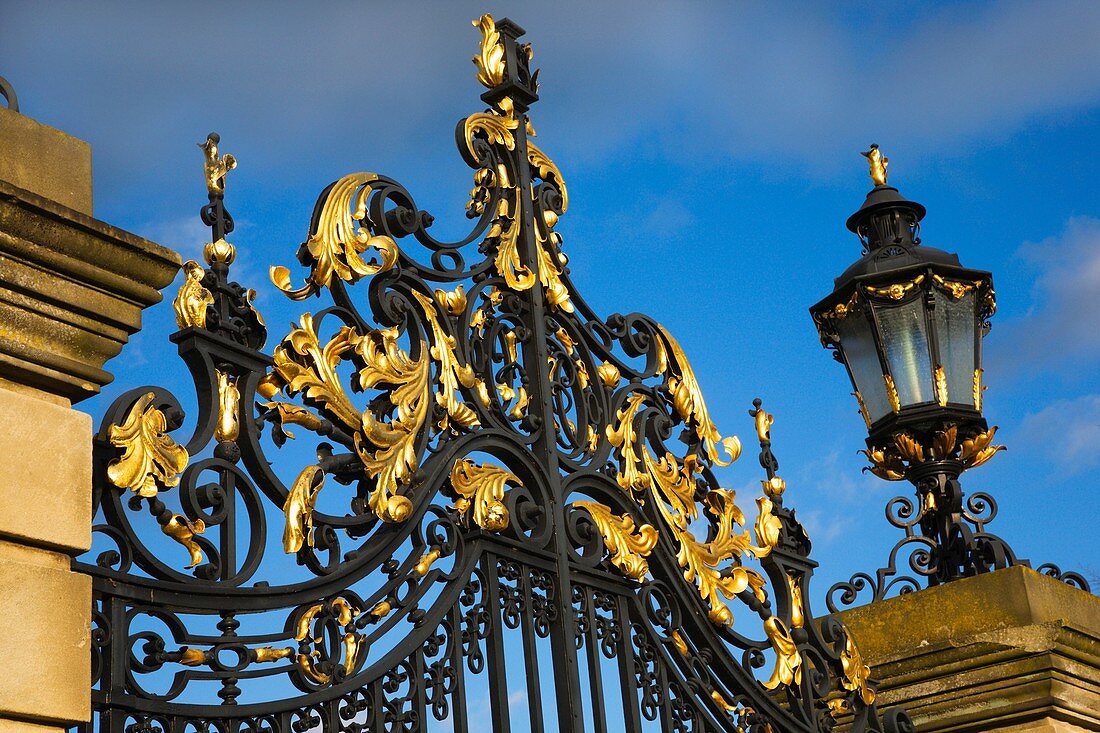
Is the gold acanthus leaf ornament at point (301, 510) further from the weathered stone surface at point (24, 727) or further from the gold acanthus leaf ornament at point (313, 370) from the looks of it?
the weathered stone surface at point (24, 727)

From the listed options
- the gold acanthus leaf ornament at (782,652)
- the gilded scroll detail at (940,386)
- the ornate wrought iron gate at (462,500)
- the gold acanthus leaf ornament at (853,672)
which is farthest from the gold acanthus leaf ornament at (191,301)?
the gilded scroll detail at (940,386)

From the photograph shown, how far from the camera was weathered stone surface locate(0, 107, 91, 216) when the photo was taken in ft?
11.4

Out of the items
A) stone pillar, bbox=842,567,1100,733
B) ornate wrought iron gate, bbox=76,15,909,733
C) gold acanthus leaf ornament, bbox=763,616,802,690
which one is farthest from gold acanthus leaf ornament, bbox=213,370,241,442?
stone pillar, bbox=842,567,1100,733

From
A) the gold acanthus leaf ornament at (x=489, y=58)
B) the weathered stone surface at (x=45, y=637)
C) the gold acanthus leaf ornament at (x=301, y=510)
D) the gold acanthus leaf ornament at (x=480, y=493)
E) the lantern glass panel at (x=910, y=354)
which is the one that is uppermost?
the gold acanthus leaf ornament at (x=489, y=58)

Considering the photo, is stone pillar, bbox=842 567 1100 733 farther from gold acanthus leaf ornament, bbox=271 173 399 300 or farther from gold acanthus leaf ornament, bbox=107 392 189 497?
gold acanthus leaf ornament, bbox=107 392 189 497

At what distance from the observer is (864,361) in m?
6.32

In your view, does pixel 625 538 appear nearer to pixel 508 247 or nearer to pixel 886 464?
pixel 508 247

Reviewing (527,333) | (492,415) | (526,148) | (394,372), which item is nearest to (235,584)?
(394,372)

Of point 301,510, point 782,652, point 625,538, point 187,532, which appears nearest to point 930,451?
point 782,652

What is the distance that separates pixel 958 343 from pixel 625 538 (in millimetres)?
1709

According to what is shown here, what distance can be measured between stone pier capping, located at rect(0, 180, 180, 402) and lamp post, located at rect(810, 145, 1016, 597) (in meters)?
3.30

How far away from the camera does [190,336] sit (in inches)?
156

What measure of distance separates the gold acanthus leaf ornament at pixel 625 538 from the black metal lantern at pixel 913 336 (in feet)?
4.56

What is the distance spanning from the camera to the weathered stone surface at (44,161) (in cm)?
347
